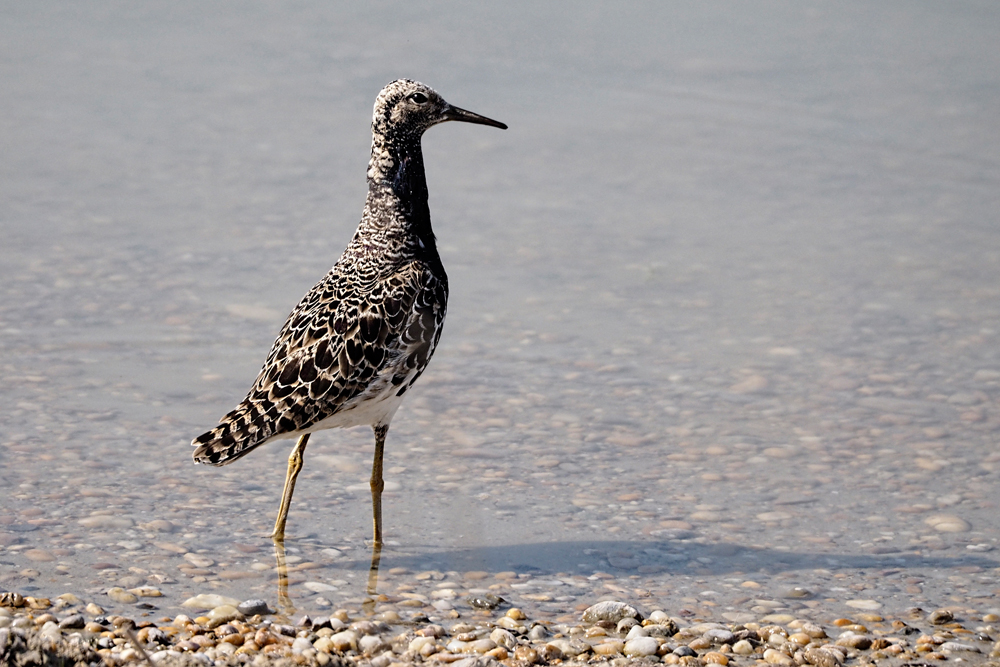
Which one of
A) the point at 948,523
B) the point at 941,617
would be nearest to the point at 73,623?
the point at 941,617

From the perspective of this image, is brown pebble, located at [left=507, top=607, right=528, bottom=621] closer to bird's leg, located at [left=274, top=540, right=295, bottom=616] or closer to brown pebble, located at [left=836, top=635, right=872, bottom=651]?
bird's leg, located at [left=274, top=540, right=295, bottom=616]

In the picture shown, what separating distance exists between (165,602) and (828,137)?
1205 cm

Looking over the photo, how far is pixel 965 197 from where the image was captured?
47.1 ft

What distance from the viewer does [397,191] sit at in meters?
7.12

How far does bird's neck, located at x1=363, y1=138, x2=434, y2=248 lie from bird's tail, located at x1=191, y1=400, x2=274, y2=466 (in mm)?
1353

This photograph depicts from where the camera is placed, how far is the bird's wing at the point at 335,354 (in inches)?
253

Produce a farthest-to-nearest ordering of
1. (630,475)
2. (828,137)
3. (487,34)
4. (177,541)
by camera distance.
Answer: (487,34) → (828,137) → (630,475) → (177,541)

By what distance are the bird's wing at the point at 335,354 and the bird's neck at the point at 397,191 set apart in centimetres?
25

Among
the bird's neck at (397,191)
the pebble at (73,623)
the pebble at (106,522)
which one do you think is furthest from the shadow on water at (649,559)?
the bird's neck at (397,191)

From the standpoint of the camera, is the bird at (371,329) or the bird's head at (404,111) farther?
the bird's head at (404,111)

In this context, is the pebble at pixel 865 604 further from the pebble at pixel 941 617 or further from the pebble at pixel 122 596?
the pebble at pixel 122 596

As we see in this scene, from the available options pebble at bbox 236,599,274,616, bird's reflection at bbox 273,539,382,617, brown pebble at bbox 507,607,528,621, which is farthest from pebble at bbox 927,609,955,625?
pebble at bbox 236,599,274,616

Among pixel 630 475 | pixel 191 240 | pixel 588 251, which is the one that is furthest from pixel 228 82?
pixel 630 475

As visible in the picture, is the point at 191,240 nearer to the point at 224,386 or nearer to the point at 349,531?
the point at 224,386
